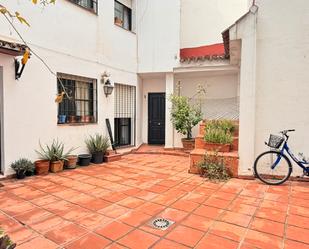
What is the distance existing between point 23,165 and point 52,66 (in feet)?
8.47

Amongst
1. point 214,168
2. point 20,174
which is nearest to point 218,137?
point 214,168

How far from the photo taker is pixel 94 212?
3430 millimetres

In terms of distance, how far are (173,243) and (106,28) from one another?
6974 millimetres

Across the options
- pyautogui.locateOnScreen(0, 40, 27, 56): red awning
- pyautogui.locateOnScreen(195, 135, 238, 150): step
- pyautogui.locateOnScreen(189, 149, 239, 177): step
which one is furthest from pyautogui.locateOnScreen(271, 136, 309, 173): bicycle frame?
Answer: pyautogui.locateOnScreen(0, 40, 27, 56): red awning

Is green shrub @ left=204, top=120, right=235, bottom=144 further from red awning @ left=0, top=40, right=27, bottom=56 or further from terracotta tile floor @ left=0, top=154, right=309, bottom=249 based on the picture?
red awning @ left=0, top=40, right=27, bottom=56

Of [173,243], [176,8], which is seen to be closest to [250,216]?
[173,243]

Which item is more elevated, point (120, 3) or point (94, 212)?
point (120, 3)

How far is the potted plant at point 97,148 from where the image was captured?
6.90 m

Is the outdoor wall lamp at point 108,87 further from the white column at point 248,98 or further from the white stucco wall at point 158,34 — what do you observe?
the white column at point 248,98

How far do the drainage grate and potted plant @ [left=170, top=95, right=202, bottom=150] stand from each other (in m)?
5.57

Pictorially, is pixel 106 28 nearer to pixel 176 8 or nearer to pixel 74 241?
pixel 176 8

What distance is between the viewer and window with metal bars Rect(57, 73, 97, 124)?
21.3 ft

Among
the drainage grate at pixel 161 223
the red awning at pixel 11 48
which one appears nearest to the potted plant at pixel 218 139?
the drainage grate at pixel 161 223

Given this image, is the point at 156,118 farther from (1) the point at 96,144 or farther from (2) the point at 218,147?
(2) the point at 218,147
